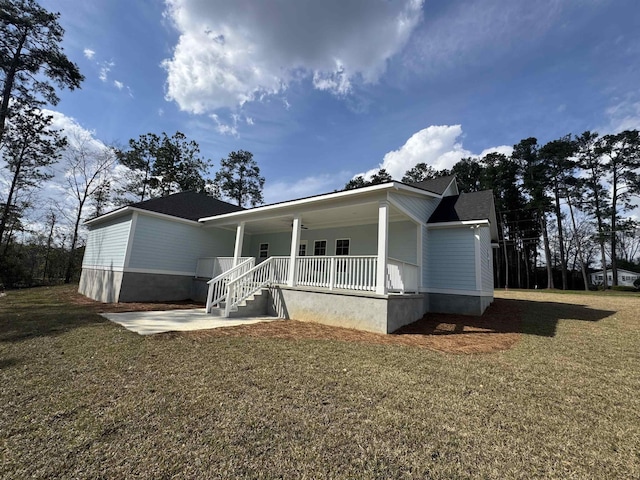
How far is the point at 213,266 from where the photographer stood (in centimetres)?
1150

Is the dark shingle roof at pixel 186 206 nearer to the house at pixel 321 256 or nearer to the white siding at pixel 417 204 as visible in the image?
the house at pixel 321 256

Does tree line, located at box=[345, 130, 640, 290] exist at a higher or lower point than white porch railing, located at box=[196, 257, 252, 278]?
higher

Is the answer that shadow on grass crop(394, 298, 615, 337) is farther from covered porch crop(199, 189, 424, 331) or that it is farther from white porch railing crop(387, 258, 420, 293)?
white porch railing crop(387, 258, 420, 293)

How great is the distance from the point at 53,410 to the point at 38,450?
724mm

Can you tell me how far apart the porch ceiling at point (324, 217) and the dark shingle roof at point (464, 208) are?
1.48 meters

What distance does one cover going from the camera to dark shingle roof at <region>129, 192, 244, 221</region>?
11.5 m

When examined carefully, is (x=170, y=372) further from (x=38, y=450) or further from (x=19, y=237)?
(x=19, y=237)

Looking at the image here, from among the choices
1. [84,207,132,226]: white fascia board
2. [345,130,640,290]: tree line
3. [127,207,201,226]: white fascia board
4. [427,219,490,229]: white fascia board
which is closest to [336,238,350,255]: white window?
[427,219,490,229]: white fascia board

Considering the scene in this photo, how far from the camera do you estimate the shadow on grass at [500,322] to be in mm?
6809

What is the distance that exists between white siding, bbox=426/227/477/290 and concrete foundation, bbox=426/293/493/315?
0.31 m

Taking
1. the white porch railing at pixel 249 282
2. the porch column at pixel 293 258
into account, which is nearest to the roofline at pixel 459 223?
the porch column at pixel 293 258

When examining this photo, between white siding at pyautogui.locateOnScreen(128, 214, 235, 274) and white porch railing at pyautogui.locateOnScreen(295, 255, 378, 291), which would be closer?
white porch railing at pyautogui.locateOnScreen(295, 255, 378, 291)

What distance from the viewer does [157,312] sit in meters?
8.29

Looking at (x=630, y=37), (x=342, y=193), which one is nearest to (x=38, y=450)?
(x=342, y=193)
